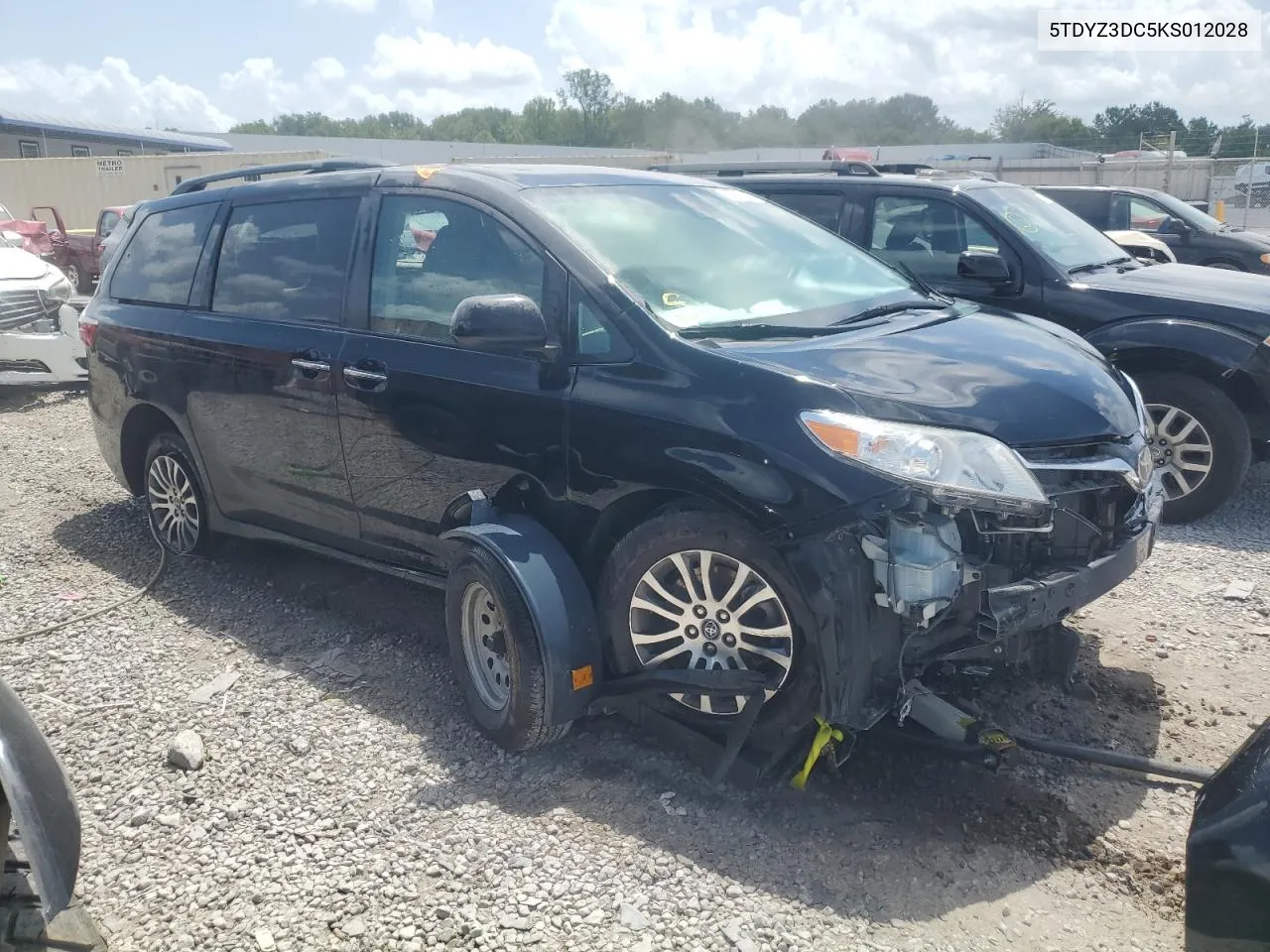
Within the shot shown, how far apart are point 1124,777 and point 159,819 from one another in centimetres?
307

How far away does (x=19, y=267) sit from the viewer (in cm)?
1070

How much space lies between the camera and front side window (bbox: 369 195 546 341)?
3.83 m

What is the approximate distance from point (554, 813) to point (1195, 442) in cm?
453

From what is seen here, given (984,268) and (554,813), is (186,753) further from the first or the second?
(984,268)

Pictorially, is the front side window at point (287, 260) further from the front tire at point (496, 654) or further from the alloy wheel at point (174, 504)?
the front tire at point (496, 654)

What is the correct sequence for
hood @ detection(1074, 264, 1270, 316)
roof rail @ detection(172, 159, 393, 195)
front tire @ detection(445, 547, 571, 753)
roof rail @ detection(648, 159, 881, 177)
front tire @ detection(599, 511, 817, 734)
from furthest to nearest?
1. roof rail @ detection(648, 159, 881, 177)
2. hood @ detection(1074, 264, 1270, 316)
3. roof rail @ detection(172, 159, 393, 195)
4. front tire @ detection(445, 547, 571, 753)
5. front tire @ detection(599, 511, 817, 734)

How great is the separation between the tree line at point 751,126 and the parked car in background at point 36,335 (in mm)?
27052

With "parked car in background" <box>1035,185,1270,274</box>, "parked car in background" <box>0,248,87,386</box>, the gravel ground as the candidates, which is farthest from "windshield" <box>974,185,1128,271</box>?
"parked car in background" <box>0,248,87,386</box>

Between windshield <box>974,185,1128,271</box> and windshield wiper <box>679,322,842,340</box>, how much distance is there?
11.6 ft

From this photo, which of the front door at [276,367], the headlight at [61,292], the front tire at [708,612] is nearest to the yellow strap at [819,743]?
the front tire at [708,612]

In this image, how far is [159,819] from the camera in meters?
3.36

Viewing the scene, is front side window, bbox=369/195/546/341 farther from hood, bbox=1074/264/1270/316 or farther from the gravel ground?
hood, bbox=1074/264/1270/316

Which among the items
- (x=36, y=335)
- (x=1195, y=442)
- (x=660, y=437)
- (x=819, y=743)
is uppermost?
Result: (x=660, y=437)

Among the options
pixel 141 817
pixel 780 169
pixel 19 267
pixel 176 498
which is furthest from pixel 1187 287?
pixel 19 267
